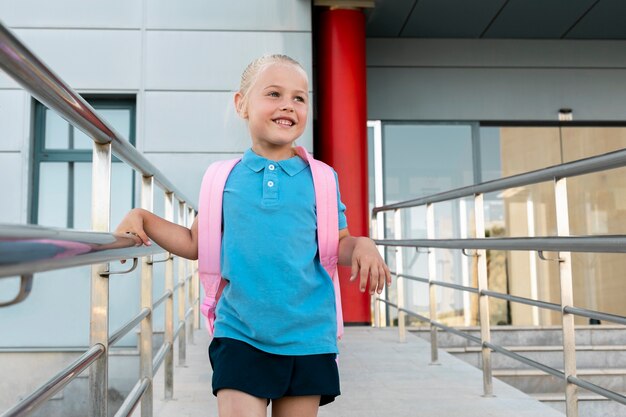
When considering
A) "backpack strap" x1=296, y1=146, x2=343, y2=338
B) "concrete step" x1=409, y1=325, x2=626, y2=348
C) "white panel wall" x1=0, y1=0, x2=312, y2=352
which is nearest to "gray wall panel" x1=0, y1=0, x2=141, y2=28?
"white panel wall" x1=0, y1=0, x2=312, y2=352

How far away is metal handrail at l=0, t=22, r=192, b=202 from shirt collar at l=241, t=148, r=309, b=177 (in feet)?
1.19

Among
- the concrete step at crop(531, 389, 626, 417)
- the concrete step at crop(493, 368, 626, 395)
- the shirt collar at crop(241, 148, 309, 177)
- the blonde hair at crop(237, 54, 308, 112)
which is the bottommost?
the concrete step at crop(531, 389, 626, 417)

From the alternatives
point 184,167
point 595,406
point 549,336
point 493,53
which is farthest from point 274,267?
point 493,53

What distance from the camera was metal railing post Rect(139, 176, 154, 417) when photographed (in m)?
2.28

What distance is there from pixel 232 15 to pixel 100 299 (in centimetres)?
533

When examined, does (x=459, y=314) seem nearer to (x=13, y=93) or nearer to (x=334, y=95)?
(x=334, y=95)

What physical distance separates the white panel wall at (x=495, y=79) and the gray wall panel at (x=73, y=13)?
2.71 meters

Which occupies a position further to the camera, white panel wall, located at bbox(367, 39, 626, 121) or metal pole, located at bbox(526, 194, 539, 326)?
metal pole, located at bbox(526, 194, 539, 326)

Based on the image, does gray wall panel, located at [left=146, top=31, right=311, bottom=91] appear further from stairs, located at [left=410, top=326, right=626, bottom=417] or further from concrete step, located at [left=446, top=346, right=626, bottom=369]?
concrete step, located at [left=446, top=346, right=626, bottom=369]

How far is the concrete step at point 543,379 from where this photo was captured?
4.46 meters

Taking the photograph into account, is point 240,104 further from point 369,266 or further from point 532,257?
point 532,257

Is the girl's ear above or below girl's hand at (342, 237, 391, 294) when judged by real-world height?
above

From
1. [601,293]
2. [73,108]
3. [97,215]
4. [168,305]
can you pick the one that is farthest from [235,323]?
[601,293]

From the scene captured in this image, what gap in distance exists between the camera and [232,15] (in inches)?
254
